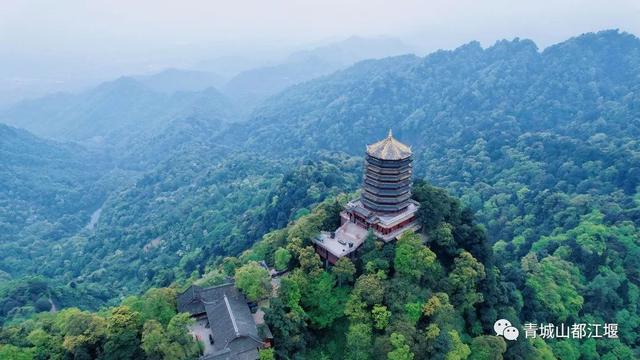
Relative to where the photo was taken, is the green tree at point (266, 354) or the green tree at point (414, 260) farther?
the green tree at point (414, 260)

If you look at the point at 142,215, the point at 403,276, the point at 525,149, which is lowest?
the point at 142,215

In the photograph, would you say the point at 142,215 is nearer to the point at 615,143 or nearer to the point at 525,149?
the point at 525,149

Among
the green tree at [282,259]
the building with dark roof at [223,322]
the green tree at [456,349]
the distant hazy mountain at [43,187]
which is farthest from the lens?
the distant hazy mountain at [43,187]

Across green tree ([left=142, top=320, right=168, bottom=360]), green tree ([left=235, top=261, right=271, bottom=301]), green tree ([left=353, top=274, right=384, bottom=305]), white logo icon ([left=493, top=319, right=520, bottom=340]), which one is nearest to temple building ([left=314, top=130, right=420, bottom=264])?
green tree ([left=353, top=274, right=384, bottom=305])

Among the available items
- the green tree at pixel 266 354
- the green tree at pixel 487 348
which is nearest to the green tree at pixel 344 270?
the green tree at pixel 266 354

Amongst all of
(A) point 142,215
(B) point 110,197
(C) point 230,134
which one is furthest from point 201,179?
(C) point 230,134

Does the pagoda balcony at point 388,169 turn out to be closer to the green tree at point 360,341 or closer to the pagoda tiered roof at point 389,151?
the pagoda tiered roof at point 389,151
